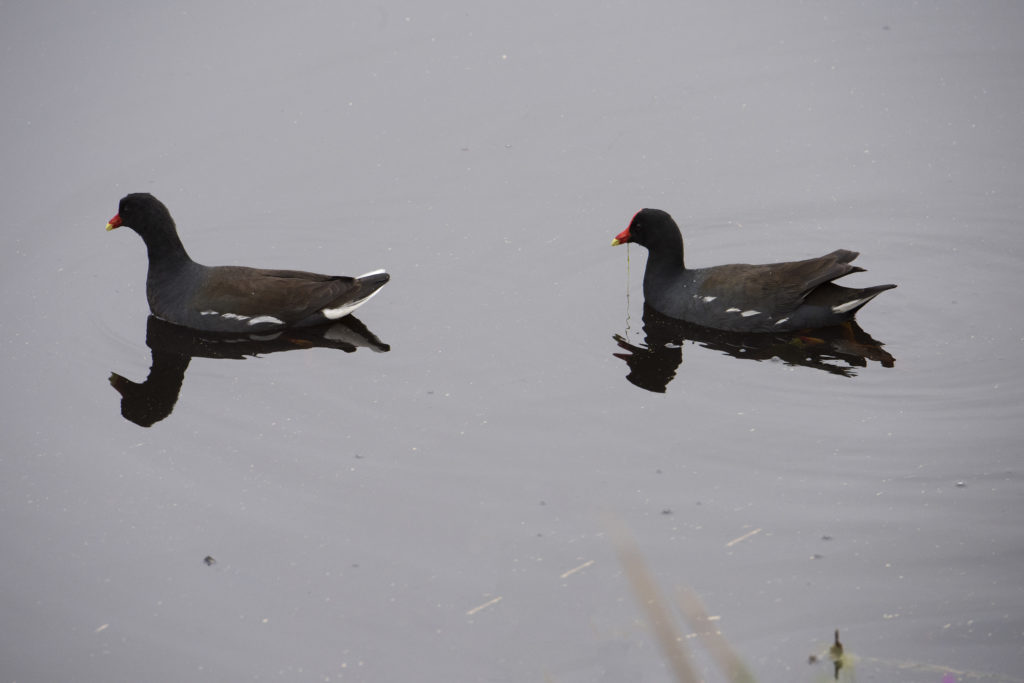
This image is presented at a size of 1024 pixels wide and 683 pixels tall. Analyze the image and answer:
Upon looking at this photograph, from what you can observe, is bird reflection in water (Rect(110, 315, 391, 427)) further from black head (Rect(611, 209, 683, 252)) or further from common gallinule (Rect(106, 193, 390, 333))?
black head (Rect(611, 209, 683, 252))

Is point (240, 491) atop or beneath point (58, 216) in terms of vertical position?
beneath

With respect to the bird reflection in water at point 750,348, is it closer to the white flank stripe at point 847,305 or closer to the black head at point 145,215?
the white flank stripe at point 847,305

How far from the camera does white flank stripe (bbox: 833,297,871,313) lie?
8.41m

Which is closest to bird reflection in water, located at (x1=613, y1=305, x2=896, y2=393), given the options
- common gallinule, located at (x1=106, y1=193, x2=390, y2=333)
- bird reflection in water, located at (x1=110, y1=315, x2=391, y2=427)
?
bird reflection in water, located at (x1=110, y1=315, x2=391, y2=427)

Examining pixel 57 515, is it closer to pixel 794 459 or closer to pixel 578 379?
pixel 578 379

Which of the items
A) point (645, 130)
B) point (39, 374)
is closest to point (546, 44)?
point (645, 130)

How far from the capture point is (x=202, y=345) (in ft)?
28.5

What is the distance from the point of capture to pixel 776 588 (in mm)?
6012

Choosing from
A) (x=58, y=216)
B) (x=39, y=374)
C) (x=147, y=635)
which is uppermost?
(x=58, y=216)

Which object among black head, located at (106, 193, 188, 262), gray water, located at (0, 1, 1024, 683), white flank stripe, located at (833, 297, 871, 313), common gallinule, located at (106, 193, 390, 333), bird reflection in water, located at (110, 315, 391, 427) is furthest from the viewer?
black head, located at (106, 193, 188, 262)

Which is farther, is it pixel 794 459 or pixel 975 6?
pixel 975 6

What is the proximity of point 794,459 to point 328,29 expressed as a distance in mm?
7219

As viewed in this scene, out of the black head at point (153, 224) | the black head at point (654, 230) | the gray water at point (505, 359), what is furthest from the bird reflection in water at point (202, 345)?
the black head at point (654, 230)

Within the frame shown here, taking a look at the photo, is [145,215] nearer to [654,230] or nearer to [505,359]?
[505,359]
